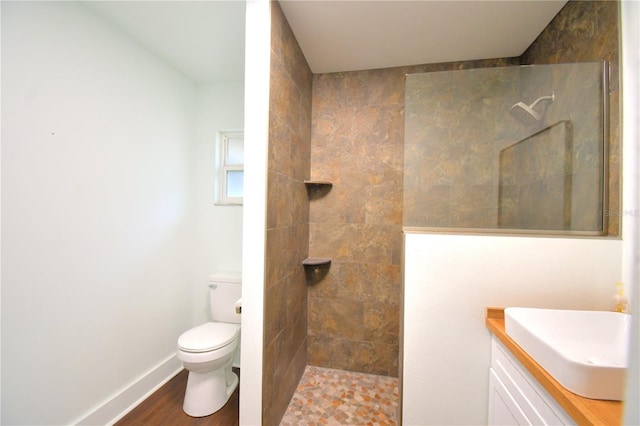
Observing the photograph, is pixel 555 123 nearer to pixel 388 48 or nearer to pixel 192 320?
pixel 388 48

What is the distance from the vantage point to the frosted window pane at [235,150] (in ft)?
7.47

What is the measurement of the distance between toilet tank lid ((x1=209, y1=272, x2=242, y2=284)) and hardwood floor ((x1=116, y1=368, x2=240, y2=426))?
78 cm

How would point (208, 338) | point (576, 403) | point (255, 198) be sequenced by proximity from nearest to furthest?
point (576, 403) → point (255, 198) → point (208, 338)

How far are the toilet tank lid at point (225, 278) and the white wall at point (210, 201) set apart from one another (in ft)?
0.31

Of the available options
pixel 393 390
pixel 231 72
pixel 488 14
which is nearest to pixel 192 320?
pixel 393 390

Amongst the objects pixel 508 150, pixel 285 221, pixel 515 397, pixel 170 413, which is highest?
pixel 508 150

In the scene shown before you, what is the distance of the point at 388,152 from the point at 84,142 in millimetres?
1976

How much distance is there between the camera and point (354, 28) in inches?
64.1

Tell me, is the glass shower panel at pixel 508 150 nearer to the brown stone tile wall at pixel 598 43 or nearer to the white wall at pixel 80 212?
the brown stone tile wall at pixel 598 43

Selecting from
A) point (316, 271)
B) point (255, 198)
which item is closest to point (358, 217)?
point (316, 271)

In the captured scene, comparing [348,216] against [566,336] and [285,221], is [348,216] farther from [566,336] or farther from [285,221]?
[566,336]

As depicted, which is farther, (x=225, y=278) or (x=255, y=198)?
(x=225, y=278)

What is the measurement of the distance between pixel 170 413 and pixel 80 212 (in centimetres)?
137

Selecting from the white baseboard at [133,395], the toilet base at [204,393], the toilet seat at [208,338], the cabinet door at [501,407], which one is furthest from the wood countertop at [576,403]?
the white baseboard at [133,395]
